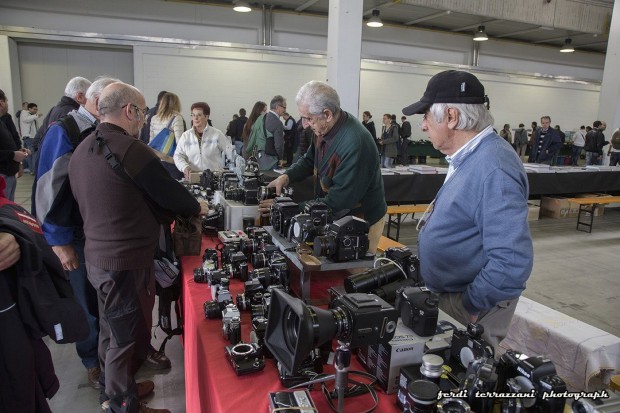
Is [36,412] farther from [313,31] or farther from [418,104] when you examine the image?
[313,31]

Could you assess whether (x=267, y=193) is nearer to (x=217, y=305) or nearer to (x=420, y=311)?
(x=217, y=305)

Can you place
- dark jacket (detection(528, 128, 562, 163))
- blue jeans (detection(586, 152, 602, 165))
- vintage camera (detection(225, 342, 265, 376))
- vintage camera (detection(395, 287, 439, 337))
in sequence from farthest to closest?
dark jacket (detection(528, 128, 562, 163))
blue jeans (detection(586, 152, 602, 165))
vintage camera (detection(225, 342, 265, 376))
vintage camera (detection(395, 287, 439, 337))

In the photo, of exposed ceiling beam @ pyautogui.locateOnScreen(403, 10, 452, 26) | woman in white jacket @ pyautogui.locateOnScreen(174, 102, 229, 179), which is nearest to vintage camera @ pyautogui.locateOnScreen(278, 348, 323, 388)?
woman in white jacket @ pyautogui.locateOnScreen(174, 102, 229, 179)

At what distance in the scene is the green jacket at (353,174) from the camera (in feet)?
7.15

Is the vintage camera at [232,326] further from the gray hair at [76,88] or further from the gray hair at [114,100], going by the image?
the gray hair at [76,88]

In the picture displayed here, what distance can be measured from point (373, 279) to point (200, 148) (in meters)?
2.90

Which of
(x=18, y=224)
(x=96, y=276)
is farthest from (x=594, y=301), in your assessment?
(x=18, y=224)

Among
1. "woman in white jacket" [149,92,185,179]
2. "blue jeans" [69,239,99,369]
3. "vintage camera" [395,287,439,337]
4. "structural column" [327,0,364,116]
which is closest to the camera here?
"vintage camera" [395,287,439,337]

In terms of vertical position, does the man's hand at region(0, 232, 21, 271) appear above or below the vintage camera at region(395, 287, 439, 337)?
above

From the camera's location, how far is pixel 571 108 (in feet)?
54.9

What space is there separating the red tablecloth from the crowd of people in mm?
351

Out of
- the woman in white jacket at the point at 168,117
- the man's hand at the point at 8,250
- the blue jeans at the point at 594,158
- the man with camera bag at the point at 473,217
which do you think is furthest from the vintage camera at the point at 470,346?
the blue jeans at the point at 594,158

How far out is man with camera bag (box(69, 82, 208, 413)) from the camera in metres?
1.75

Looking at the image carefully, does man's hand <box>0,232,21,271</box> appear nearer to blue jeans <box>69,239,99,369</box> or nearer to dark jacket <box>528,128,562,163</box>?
blue jeans <box>69,239,99,369</box>
